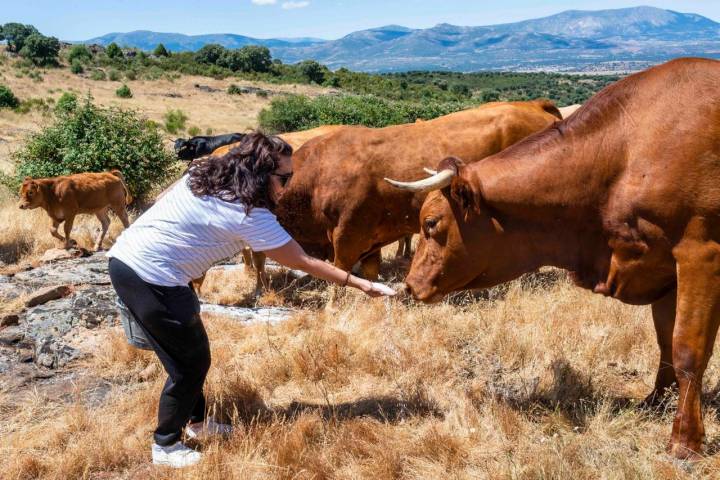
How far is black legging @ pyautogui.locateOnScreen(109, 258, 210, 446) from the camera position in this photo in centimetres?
365

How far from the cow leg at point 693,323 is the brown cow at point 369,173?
11.5 ft

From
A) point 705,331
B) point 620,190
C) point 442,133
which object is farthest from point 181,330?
point 442,133

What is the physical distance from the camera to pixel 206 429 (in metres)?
4.29

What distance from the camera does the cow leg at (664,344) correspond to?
4.46m

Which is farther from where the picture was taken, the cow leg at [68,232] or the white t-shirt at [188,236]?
the cow leg at [68,232]

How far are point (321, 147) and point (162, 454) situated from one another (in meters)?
4.18

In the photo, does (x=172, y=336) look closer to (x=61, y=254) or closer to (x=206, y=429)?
(x=206, y=429)

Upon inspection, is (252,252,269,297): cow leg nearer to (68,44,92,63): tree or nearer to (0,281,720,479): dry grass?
(0,281,720,479): dry grass

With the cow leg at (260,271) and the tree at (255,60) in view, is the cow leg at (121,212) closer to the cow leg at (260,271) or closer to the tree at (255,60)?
the cow leg at (260,271)

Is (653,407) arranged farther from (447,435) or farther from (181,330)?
(181,330)

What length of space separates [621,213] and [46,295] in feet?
18.7

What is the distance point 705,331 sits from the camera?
12.3 feet

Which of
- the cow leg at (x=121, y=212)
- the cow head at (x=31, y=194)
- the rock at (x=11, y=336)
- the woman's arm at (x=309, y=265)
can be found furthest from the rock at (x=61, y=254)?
the woman's arm at (x=309, y=265)

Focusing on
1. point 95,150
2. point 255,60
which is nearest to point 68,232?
point 95,150
